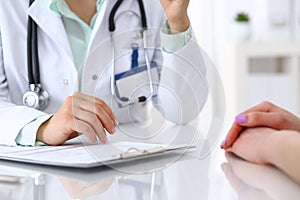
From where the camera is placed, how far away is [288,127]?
35.2 inches

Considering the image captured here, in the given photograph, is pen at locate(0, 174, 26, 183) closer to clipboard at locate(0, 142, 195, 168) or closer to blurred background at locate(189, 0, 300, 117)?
clipboard at locate(0, 142, 195, 168)

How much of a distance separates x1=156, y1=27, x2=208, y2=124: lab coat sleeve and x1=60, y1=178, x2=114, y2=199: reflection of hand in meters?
0.27

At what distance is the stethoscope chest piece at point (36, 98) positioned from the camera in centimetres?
119

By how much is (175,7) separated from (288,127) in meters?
0.42

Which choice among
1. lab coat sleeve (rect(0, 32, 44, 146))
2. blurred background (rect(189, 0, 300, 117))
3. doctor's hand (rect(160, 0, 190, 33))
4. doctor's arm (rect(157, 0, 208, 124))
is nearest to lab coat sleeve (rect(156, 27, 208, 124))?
doctor's arm (rect(157, 0, 208, 124))

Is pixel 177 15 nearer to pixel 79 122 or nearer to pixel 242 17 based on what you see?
pixel 79 122

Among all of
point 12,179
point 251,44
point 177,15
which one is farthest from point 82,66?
point 251,44

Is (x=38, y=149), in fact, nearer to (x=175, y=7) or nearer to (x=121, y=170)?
(x=121, y=170)

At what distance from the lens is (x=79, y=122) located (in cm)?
90

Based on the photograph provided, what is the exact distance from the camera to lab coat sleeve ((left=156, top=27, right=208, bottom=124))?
0.94 m

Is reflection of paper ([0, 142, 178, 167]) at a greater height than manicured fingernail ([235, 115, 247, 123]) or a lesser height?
lesser

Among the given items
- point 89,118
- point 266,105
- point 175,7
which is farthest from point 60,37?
point 266,105

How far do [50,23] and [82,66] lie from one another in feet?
0.42

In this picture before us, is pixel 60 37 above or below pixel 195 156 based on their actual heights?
above
